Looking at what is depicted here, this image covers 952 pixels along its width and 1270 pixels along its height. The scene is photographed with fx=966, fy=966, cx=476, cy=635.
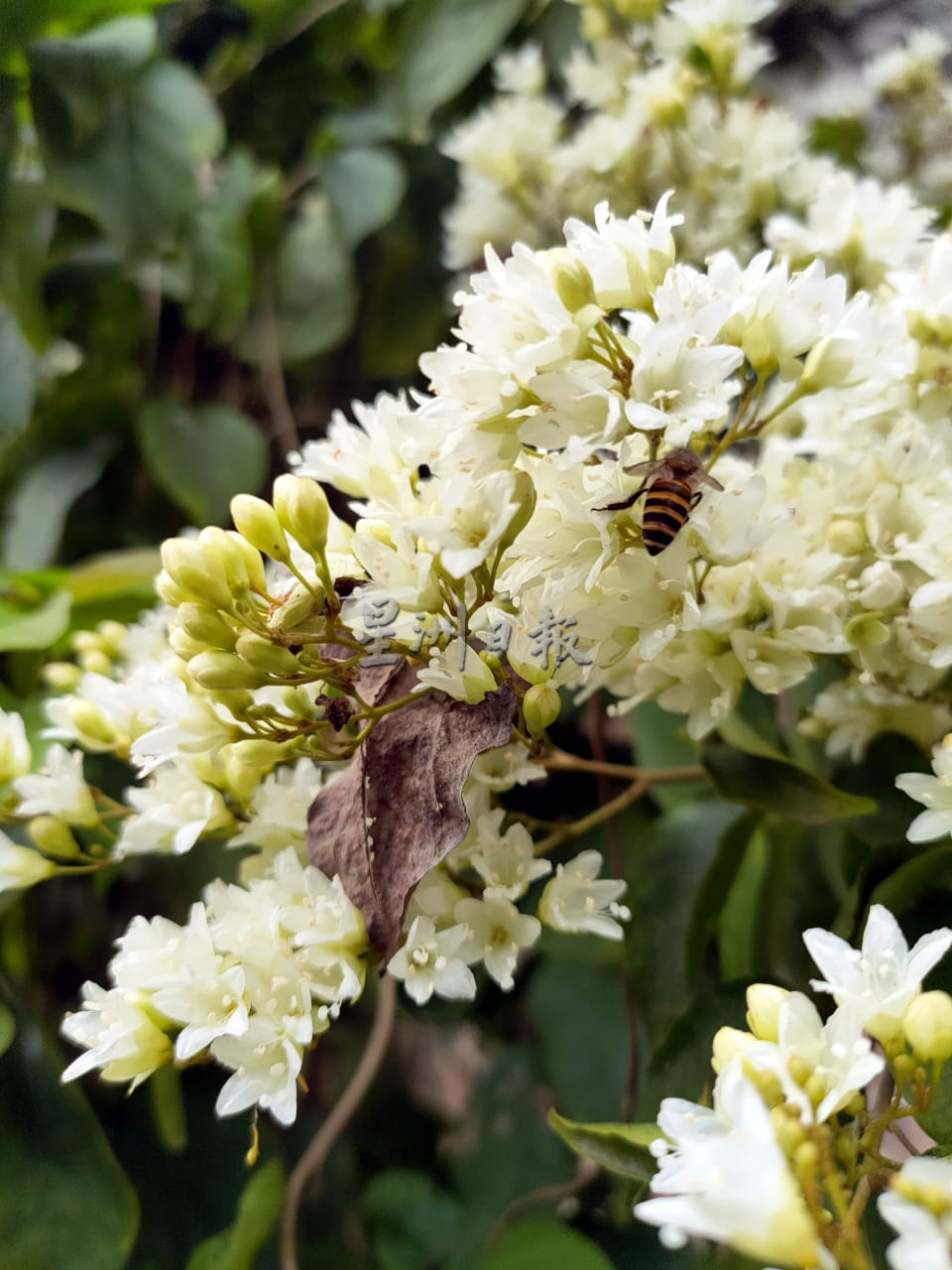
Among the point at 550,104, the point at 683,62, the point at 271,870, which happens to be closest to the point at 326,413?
the point at 550,104

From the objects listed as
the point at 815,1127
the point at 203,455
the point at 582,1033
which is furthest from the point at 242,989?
the point at 203,455

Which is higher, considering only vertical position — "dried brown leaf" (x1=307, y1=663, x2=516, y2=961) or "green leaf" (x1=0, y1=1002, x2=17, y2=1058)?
"dried brown leaf" (x1=307, y1=663, x2=516, y2=961)

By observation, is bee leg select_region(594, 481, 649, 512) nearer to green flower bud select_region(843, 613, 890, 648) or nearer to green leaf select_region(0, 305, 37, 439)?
green flower bud select_region(843, 613, 890, 648)

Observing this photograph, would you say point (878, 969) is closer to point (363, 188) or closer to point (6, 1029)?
point (6, 1029)

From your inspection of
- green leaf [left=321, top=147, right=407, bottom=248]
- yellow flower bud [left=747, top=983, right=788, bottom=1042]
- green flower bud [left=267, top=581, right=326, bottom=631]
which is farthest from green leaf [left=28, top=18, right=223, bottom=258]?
yellow flower bud [left=747, top=983, right=788, bottom=1042]

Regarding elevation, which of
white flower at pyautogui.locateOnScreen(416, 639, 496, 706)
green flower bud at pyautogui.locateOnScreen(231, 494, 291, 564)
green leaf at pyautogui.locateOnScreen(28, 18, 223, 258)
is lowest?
white flower at pyautogui.locateOnScreen(416, 639, 496, 706)

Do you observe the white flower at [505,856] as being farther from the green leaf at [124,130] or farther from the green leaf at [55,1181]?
the green leaf at [124,130]

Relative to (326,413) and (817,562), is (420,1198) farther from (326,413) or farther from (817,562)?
(326,413)
